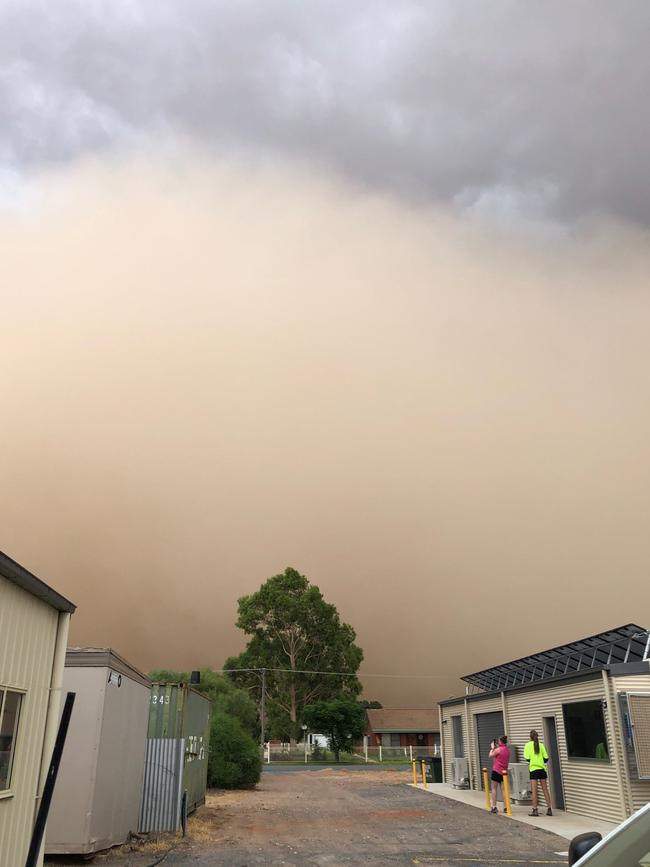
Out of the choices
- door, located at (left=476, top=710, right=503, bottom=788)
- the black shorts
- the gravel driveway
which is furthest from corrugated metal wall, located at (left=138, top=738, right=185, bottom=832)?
door, located at (left=476, top=710, right=503, bottom=788)

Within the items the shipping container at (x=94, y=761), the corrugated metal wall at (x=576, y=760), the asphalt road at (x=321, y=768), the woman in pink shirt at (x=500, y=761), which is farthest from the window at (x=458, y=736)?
the shipping container at (x=94, y=761)

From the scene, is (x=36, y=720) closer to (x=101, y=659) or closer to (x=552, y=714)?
(x=101, y=659)

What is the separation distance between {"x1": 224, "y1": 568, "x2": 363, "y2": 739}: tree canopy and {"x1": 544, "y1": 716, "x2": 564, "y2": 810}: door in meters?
49.2

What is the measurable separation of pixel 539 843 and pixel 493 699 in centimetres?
1231

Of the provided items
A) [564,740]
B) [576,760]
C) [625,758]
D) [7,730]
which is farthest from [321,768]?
[7,730]

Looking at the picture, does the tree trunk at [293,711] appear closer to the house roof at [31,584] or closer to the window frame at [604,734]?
the window frame at [604,734]

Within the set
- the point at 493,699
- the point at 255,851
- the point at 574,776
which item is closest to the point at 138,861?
the point at 255,851

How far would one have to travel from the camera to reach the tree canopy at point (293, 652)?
68.8 meters

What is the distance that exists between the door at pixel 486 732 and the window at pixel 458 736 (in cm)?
272

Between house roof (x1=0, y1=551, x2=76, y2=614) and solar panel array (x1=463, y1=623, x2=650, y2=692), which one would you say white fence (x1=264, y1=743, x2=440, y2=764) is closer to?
solar panel array (x1=463, y1=623, x2=650, y2=692)

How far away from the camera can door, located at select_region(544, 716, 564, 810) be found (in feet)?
66.7

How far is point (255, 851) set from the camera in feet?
44.9

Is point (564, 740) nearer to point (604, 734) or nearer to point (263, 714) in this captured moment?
point (604, 734)

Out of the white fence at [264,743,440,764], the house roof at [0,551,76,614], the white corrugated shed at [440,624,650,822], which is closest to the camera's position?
the house roof at [0,551,76,614]
